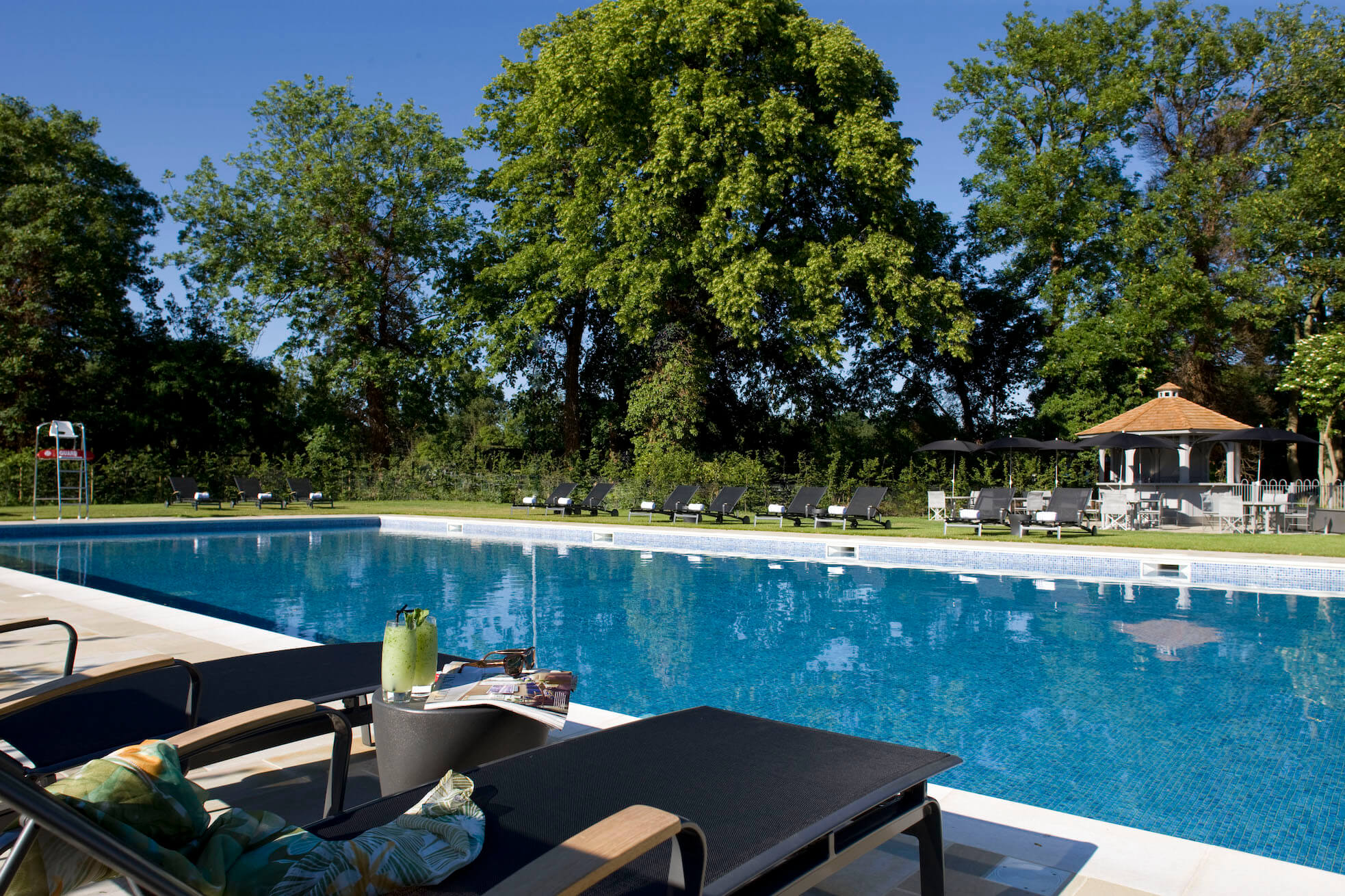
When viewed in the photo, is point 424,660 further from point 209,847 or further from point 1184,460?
point 1184,460

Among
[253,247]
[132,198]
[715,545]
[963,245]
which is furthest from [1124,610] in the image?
[132,198]

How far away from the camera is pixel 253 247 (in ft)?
79.2

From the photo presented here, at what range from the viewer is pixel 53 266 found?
21156 mm

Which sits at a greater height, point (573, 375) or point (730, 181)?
point (730, 181)

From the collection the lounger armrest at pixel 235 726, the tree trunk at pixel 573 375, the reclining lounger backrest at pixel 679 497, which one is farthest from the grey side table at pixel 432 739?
the tree trunk at pixel 573 375

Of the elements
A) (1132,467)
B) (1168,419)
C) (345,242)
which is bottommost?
(1132,467)

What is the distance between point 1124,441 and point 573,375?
45.8ft

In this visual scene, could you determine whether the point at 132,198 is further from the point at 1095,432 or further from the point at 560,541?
the point at 1095,432

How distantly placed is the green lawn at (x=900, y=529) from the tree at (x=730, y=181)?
478 cm

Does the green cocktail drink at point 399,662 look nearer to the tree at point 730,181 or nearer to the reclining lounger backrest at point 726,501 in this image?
the reclining lounger backrest at point 726,501

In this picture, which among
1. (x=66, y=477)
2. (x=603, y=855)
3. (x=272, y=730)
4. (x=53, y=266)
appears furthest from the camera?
(x=53, y=266)

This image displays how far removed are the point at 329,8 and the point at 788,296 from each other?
1042 centimetres

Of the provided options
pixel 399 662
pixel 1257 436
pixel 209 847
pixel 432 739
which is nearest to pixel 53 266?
pixel 399 662

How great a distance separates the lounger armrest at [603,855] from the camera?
4.21 feet
